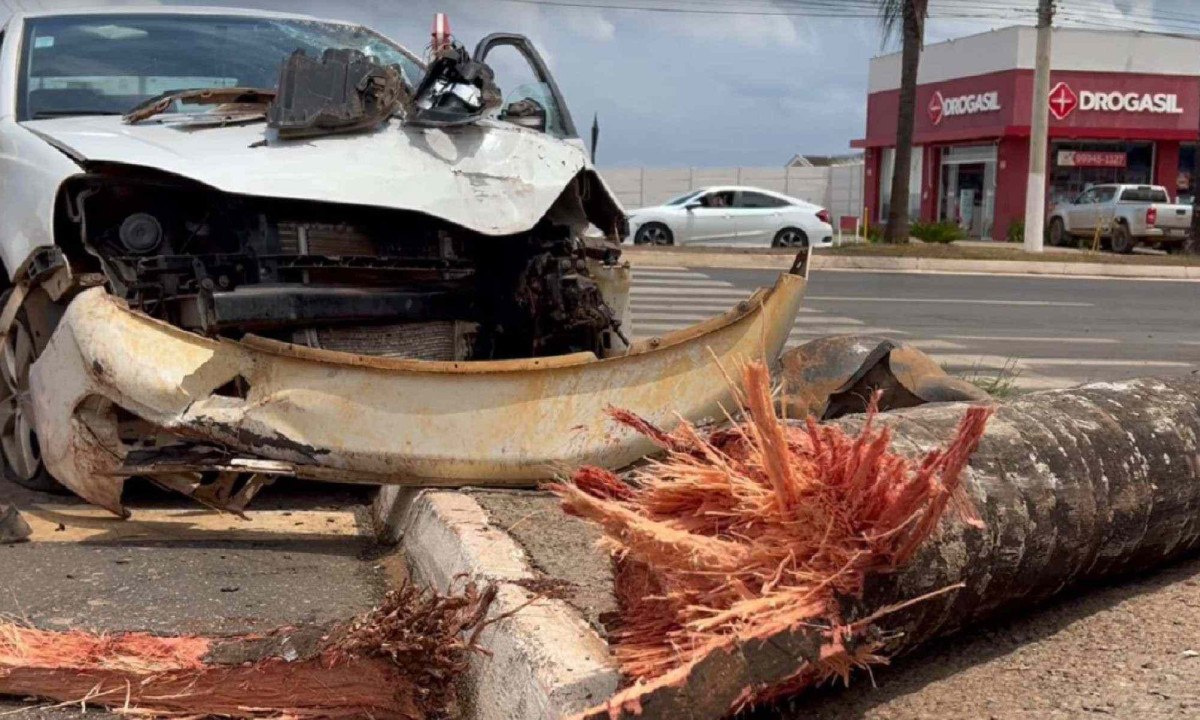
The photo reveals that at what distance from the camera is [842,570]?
243cm

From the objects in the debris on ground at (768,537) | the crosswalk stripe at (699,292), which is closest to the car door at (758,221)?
the crosswalk stripe at (699,292)

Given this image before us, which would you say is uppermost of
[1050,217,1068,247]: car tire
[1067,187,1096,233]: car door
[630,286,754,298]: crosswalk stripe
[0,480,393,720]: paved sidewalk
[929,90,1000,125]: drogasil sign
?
[929,90,1000,125]: drogasil sign

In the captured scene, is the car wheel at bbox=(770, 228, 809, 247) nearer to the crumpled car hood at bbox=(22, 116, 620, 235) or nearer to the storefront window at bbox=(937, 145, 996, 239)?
the storefront window at bbox=(937, 145, 996, 239)

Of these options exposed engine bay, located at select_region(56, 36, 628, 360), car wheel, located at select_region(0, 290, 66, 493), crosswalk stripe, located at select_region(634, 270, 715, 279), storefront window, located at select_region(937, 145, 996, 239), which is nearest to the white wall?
storefront window, located at select_region(937, 145, 996, 239)

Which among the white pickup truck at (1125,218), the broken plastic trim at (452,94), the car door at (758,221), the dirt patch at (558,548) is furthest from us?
the white pickup truck at (1125,218)

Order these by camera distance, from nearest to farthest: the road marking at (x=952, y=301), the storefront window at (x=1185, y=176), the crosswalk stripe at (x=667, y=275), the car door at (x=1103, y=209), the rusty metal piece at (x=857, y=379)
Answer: the rusty metal piece at (x=857, y=379) → the road marking at (x=952, y=301) → the crosswalk stripe at (x=667, y=275) → the car door at (x=1103, y=209) → the storefront window at (x=1185, y=176)

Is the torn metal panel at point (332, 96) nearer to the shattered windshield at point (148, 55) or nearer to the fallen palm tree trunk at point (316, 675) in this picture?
the shattered windshield at point (148, 55)

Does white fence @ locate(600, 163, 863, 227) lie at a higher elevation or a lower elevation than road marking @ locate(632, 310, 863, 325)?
higher

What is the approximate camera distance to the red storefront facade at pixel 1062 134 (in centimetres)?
3466

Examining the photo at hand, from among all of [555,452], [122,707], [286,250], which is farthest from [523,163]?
[122,707]

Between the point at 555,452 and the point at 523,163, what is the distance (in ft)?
3.84

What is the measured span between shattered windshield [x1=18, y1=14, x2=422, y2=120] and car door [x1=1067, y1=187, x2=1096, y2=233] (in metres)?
26.0

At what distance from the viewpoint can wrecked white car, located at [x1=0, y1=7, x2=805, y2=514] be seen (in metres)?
3.79

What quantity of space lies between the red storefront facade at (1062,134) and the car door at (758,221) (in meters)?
11.4
